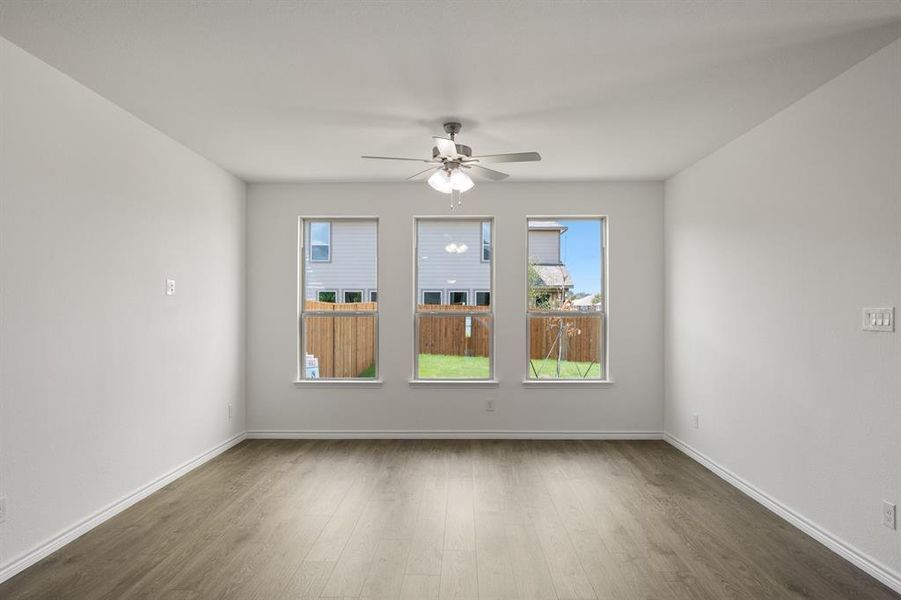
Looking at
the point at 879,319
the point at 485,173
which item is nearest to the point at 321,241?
the point at 485,173

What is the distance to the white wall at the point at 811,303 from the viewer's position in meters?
2.66

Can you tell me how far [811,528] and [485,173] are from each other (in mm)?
3029

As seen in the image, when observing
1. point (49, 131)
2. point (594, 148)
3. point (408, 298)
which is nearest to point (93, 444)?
point (49, 131)

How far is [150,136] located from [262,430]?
2964 mm

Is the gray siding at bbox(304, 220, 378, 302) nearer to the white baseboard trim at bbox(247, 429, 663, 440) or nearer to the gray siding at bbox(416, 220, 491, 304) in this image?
the gray siding at bbox(416, 220, 491, 304)

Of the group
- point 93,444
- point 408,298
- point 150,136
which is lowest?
point 93,444

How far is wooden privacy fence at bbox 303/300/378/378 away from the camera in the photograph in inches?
217

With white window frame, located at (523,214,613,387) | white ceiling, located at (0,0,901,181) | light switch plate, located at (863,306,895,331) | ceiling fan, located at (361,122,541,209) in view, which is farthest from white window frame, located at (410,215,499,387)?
light switch plate, located at (863,306,895,331)

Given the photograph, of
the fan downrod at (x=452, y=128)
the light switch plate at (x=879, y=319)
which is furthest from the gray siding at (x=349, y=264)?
the light switch plate at (x=879, y=319)

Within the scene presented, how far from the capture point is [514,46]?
266cm

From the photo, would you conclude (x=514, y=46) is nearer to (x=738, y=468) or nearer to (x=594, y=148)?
(x=594, y=148)

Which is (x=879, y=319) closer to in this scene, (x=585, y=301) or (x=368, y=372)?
(x=585, y=301)

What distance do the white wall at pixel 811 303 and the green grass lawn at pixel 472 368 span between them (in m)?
1.15

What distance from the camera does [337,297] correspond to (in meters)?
5.54
